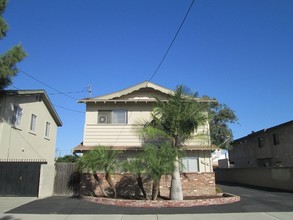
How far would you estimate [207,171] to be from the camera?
58.4ft

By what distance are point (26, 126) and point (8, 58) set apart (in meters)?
6.90

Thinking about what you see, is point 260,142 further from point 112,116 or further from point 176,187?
point 176,187

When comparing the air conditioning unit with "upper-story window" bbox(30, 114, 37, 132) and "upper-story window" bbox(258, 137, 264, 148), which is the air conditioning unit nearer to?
"upper-story window" bbox(30, 114, 37, 132)

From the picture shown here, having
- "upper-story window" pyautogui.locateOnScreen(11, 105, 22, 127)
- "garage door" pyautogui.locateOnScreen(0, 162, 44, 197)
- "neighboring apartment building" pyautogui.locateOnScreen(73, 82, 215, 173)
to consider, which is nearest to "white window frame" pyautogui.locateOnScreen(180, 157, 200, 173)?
"neighboring apartment building" pyautogui.locateOnScreen(73, 82, 215, 173)

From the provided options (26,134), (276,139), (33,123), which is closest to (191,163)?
(26,134)

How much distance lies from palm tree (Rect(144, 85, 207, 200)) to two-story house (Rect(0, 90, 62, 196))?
719 centimetres

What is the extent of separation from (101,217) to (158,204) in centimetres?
319

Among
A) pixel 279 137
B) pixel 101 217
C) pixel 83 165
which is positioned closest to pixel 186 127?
pixel 83 165

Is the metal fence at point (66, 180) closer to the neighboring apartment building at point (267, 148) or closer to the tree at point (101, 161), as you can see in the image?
the tree at point (101, 161)

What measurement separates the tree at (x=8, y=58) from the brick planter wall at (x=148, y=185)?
687cm

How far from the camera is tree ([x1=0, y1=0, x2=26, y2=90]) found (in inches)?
627

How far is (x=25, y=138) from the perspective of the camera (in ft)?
69.7

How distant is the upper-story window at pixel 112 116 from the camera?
1886cm

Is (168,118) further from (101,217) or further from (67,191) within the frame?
(67,191)
